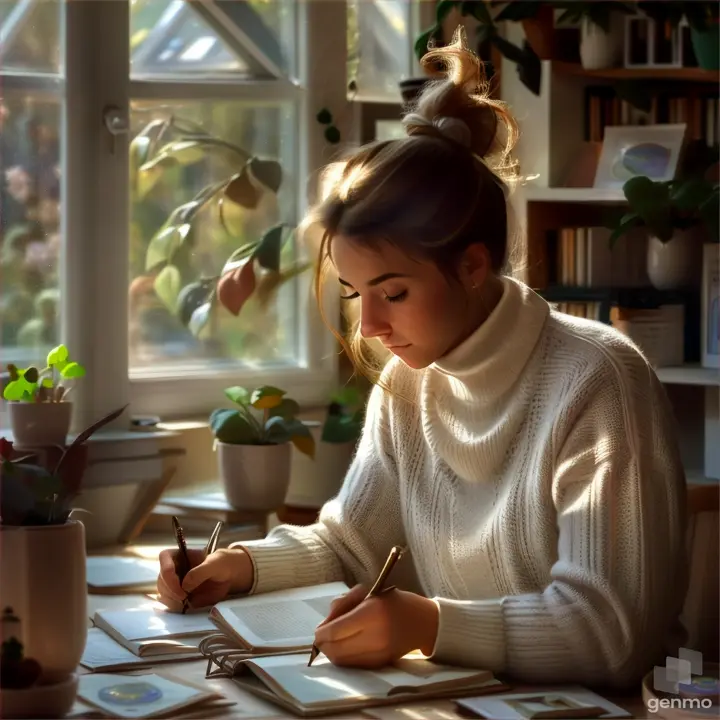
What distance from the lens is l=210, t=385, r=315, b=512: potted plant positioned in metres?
2.31

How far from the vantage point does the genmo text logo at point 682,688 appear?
129cm

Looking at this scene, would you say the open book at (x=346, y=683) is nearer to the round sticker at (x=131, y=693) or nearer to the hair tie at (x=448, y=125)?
the round sticker at (x=131, y=693)

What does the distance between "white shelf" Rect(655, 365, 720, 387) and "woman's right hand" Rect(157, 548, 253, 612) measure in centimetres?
113

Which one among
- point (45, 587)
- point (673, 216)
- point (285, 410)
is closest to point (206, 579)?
point (45, 587)

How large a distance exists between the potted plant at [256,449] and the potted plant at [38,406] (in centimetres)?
31

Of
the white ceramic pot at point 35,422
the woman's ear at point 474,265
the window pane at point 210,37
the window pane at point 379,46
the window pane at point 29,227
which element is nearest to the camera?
the woman's ear at point 474,265

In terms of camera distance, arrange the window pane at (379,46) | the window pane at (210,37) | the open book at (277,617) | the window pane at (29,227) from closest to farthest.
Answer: the open book at (277,617) < the window pane at (29,227) < the window pane at (210,37) < the window pane at (379,46)

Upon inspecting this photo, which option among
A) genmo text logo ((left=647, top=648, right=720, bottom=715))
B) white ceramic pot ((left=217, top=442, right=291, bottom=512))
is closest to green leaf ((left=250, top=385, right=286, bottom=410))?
white ceramic pot ((left=217, top=442, right=291, bottom=512))

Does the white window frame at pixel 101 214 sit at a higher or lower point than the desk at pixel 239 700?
higher

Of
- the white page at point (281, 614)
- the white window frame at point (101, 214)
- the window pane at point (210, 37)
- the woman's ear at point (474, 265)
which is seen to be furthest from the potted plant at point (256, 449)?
the woman's ear at point (474, 265)

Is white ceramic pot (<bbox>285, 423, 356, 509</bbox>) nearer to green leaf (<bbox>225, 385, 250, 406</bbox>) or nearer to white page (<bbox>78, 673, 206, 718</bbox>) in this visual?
green leaf (<bbox>225, 385, 250, 406</bbox>)

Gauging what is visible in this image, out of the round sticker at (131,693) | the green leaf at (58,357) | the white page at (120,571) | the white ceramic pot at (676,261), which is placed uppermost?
the white ceramic pot at (676,261)

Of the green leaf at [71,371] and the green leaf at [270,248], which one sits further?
the green leaf at [270,248]

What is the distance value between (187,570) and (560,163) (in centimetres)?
146
